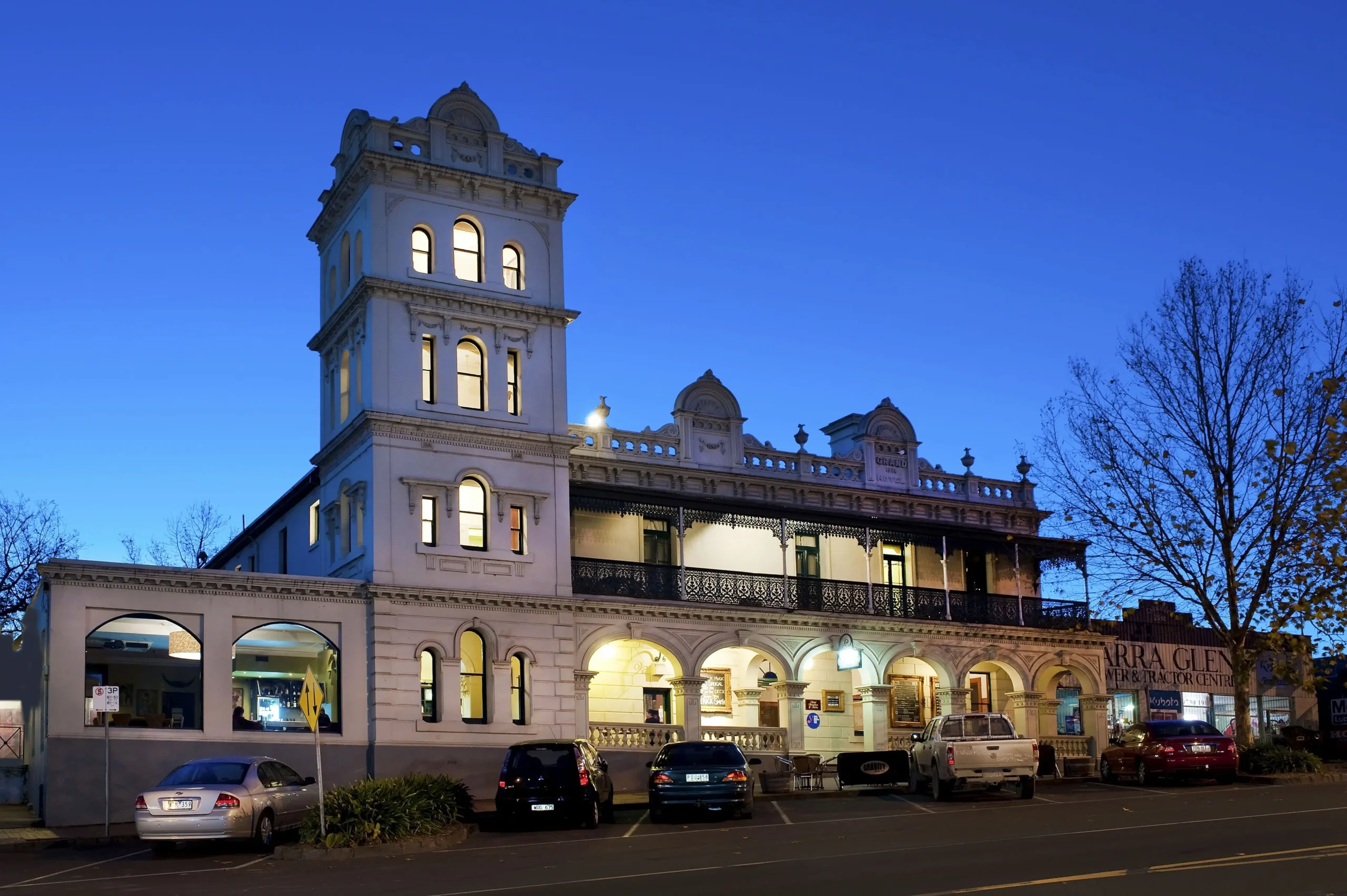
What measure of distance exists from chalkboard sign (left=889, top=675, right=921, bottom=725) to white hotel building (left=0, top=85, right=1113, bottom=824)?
0.08m

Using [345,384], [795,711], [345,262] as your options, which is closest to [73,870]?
[345,384]

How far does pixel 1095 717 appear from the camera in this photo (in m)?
43.4

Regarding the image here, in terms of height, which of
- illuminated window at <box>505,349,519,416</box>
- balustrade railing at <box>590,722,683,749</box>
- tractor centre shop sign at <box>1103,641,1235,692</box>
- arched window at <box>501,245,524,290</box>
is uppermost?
arched window at <box>501,245,524,290</box>

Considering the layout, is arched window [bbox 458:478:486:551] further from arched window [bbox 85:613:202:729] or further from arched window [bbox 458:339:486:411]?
arched window [bbox 85:613:202:729]

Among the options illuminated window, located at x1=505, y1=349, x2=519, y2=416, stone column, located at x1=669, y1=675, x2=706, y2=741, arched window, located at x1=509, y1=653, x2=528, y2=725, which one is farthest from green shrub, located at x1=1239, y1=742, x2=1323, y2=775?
illuminated window, located at x1=505, y1=349, x2=519, y2=416

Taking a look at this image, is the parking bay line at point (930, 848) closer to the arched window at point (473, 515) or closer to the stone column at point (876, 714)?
the stone column at point (876, 714)

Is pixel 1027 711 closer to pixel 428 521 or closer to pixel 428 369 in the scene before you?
pixel 428 521

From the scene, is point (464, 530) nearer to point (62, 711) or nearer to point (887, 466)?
point (62, 711)

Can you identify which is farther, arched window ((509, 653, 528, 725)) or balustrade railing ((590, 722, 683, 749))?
balustrade railing ((590, 722, 683, 749))

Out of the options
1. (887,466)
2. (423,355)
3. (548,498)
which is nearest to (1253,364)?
(887,466)

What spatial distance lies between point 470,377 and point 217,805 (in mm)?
15770

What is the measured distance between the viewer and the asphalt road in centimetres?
1504

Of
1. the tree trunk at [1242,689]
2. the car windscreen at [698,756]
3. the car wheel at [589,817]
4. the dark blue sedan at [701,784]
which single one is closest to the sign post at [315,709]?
the car wheel at [589,817]

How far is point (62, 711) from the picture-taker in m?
28.7
